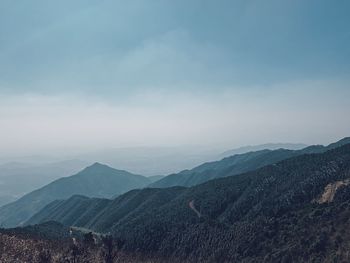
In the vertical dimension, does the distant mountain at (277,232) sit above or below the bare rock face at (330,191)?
below

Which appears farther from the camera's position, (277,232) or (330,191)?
(330,191)

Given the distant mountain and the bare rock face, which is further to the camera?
the bare rock face

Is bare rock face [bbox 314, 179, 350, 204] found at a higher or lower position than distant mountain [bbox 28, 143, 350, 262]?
higher

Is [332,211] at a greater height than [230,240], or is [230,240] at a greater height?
[332,211]

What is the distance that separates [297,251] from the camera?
463 ft

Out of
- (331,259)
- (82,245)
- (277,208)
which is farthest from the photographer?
(277,208)

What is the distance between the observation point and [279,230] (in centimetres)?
16112

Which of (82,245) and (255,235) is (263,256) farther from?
(82,245)

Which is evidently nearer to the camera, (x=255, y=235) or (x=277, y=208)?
(x=255, y=235)

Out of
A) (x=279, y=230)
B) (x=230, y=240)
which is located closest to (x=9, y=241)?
(x=230, y=240)

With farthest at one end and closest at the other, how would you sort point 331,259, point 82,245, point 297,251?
1. point 82,245
2. point 297,251
3. point 331,259

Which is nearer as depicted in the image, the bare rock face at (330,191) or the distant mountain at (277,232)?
the distant mountain at (277,232)

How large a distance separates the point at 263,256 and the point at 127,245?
6771 centimetres

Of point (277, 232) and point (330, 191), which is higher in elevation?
point (330, 191)
